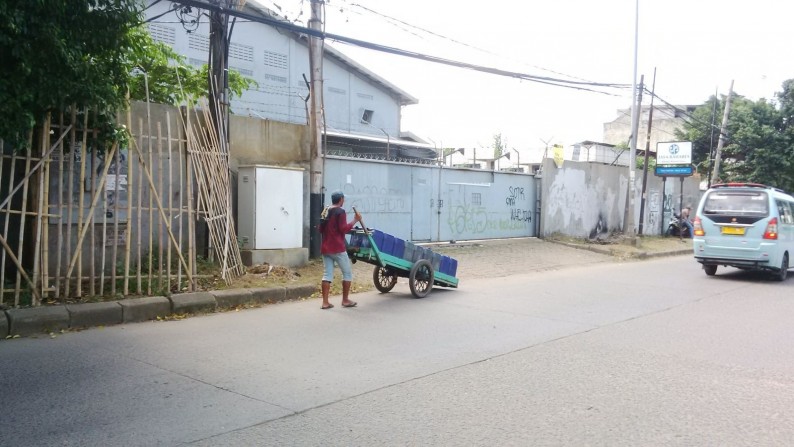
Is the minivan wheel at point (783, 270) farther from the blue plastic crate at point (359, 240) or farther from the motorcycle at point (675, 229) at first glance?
the motorcycle at point (675, 229)

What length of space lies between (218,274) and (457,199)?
8708 millimetres

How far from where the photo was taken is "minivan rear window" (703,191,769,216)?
13469 millimetres

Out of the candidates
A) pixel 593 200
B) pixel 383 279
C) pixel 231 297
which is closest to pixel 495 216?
pixel 593 200

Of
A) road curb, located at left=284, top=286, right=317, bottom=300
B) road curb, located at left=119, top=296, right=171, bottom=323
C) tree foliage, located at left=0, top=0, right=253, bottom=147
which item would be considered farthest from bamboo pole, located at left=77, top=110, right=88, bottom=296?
road curb, located at left=284, top=286, right=317, bottom=300

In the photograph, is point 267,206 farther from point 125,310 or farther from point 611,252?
point 611,252

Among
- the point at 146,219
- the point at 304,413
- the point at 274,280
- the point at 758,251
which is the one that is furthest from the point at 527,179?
the point at 304,413

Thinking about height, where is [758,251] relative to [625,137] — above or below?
below

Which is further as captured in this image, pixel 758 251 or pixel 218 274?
pixel 758 251

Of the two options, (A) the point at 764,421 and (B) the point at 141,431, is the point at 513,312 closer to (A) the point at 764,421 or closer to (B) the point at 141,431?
(A) the point at 764,421

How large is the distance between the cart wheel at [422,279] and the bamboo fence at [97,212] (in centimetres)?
296

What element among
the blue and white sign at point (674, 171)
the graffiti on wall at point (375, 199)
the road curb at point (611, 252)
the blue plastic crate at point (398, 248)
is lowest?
the road curb at point (611, 252)

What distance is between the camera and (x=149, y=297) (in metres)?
8.34

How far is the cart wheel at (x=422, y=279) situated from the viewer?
10.2 m

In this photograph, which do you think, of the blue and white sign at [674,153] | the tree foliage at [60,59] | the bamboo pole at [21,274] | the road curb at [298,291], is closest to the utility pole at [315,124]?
the road curb at [298,291]
